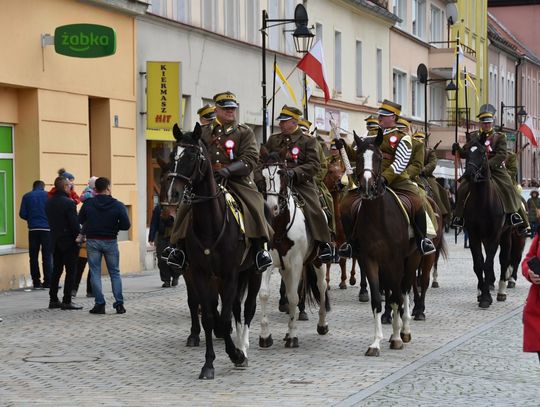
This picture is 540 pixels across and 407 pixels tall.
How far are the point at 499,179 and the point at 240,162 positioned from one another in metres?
8.71

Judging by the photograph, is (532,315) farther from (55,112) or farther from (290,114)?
(55,112)

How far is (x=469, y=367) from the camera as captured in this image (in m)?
12.4

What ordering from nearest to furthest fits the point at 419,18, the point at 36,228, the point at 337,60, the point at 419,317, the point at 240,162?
the point at 240,162 → the point at 419,317 → the point at 36,228 → the point at 337,60 → the point at 419,18

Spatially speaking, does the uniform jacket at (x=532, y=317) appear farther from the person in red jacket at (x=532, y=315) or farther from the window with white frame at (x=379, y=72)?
the window with white frame at (x=379, y=72)

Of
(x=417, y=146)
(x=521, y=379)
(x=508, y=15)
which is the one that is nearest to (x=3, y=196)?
(x=417, y=146)

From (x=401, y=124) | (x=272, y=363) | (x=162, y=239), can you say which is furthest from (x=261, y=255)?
(x=162, y=239)

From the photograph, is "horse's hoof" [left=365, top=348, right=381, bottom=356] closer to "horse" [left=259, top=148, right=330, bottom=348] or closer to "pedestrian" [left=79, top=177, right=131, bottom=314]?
"horse" [left=259, top=148, right=330, bottom=348]

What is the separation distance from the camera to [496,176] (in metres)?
20.2

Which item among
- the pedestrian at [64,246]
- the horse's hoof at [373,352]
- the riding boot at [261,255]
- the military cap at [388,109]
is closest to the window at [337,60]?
the pedestrian at [64,246]

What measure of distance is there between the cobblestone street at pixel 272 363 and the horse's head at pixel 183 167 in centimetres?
173

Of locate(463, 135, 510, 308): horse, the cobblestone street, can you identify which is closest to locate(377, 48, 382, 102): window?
locate(463, 135, 510, 308): horse

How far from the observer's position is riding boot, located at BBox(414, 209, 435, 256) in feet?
47.2

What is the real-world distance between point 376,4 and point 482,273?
29225 millimetres

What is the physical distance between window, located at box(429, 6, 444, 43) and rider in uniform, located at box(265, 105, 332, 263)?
45.6 metres
